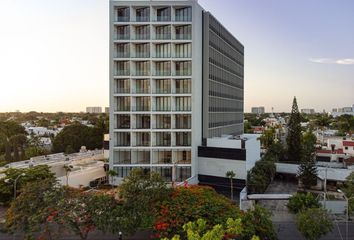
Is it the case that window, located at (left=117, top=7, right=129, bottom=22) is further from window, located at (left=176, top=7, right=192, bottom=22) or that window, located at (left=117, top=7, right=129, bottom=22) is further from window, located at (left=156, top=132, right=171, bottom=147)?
window, located at (left=156, top=132, right=171, bottom=147)

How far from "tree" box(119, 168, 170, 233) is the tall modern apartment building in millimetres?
17242

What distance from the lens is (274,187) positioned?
40.2 meters

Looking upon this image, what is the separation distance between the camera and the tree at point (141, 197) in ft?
61.7

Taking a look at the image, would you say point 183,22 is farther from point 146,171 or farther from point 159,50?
point 146,171

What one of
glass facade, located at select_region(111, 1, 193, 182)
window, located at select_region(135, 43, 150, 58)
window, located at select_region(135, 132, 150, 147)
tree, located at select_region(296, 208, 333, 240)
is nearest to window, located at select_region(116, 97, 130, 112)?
glass facade, located at select_region(111, 1, 193, 182)

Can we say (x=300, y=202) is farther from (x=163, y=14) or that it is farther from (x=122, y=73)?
(x=163, y=14)

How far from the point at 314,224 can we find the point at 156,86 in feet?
82.8

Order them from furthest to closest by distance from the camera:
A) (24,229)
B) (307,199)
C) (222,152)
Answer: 1. (222,152)
2. (307,199)
3. (24,229)

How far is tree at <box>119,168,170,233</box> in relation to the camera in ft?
61.7

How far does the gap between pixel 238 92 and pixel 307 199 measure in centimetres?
3259

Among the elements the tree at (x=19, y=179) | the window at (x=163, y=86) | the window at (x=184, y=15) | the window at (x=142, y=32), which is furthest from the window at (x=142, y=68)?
the tree at (x=19, y=179)

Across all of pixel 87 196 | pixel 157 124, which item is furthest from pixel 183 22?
pixel 87 196

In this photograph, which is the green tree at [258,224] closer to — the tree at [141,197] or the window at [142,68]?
the tree at [141,197]

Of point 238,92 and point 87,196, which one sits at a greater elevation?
point 238,92
